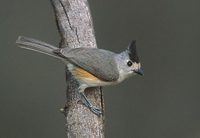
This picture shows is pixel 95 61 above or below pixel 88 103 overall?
above

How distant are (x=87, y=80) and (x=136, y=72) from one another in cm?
46

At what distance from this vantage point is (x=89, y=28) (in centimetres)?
620

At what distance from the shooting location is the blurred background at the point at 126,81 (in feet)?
26.4

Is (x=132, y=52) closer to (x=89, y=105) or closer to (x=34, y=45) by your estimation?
(x=89, y=105)

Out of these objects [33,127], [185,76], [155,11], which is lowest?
[33,127]

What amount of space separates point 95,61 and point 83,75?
0.48ft

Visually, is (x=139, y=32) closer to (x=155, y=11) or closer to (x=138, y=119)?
(x=155, y=11)

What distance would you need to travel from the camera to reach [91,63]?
20.0 ft

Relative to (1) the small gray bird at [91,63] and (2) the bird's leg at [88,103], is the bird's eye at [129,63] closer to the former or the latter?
(1) the small gray bird at [91,63]

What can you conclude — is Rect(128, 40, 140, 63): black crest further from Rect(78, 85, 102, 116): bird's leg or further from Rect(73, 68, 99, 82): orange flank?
Rect(78, 85, 102, 116): bird's leg

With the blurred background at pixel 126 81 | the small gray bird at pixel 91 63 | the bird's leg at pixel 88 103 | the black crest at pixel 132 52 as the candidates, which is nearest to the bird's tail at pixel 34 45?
the small gray bird at pixel 91 63

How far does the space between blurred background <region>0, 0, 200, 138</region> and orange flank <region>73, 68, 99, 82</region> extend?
2.01m

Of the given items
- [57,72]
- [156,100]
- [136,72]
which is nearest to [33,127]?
[57,72]

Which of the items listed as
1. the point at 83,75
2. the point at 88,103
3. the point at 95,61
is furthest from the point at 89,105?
the point at 95,61
